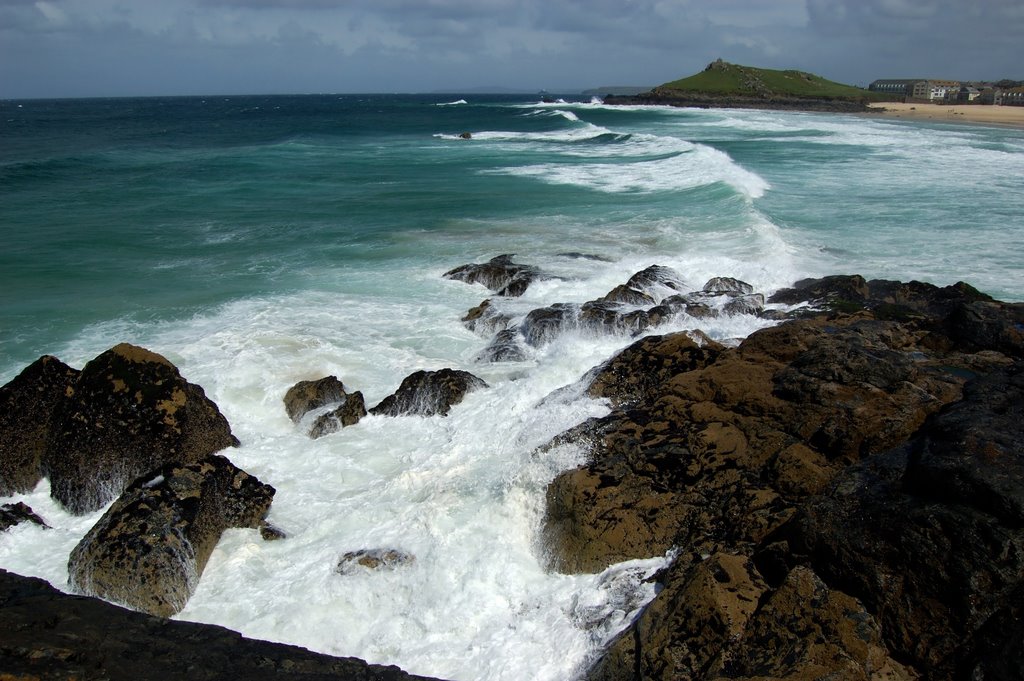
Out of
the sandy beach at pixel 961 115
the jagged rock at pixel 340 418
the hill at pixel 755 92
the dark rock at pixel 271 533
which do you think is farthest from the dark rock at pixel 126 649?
the hill at pixel 755 92

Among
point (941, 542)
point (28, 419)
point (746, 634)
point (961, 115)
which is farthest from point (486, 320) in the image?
point (961, 115)

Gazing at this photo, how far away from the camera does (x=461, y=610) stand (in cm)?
612

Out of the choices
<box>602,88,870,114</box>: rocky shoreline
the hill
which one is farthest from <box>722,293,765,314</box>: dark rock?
the hill

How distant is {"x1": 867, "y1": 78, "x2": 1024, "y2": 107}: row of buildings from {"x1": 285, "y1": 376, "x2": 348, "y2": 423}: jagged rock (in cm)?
11340

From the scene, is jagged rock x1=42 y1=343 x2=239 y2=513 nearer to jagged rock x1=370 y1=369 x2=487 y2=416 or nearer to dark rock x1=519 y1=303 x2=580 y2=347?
jagged rock x1=370 y1=369 x2=487 y2=416

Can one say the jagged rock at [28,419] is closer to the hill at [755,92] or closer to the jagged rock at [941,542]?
the jagged rock at [941,542]

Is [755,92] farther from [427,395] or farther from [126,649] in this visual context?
[126,649]

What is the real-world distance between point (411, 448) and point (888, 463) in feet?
17.9

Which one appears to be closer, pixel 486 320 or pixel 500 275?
pixel 486 320

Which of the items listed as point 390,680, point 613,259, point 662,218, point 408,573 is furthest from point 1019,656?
point 662,218

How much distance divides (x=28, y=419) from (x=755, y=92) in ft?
381

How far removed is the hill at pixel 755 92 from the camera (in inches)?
3935

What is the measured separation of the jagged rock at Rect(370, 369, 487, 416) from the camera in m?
9.73

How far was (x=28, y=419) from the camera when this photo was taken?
8570 mm
